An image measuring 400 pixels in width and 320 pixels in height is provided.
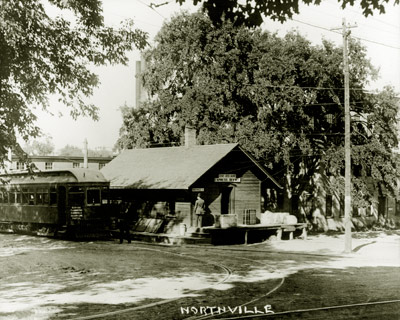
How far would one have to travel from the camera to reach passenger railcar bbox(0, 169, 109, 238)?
26.2 m

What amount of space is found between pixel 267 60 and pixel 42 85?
67.2 feet

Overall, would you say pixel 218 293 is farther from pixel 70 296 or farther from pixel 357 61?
pixel 357 61

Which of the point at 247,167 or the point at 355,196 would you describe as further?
the point at 355,196

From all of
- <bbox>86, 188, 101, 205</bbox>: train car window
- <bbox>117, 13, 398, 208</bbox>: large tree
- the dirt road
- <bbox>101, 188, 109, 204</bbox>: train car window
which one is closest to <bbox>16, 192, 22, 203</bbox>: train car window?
<bbox>86, 188, 101, 205</bbox>: train car window

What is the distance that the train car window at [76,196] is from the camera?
26.1 metres

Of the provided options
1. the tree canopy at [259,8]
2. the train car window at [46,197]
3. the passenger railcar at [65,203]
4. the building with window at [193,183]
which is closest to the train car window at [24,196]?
the passenger railcar at [65,203]

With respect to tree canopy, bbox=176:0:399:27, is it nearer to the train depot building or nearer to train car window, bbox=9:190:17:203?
the train depot building

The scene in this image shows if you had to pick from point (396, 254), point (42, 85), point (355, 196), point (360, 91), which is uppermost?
point (360, 91)

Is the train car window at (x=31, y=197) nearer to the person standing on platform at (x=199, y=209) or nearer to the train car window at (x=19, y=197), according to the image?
the train car window at (x=19, y=197)

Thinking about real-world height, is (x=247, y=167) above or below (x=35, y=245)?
above

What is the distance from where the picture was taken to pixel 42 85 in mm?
14266

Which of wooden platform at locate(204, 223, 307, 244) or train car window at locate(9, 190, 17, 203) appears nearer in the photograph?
wooden platform at locate(204, 223, 307, 244)

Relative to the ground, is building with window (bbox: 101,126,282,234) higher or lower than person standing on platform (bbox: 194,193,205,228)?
higher

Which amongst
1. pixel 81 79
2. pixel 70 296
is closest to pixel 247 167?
pixel 81 79
